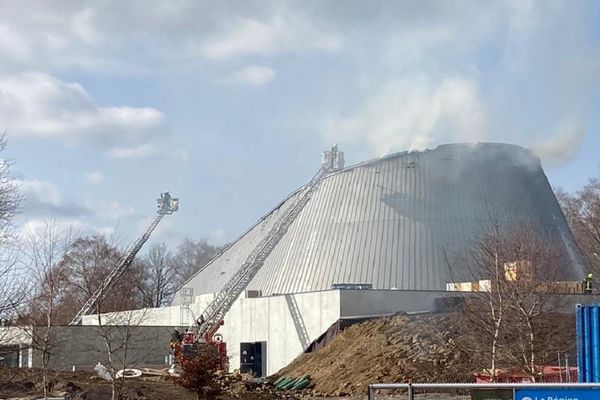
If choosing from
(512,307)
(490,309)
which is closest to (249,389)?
(490,309)

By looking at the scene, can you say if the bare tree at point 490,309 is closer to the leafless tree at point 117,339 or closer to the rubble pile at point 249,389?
the rubble pile at point 249,389

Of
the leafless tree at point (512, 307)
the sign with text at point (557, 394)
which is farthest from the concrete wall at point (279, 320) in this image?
the sign with text at point (557, 394)

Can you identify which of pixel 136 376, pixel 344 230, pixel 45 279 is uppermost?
pixel 344 230

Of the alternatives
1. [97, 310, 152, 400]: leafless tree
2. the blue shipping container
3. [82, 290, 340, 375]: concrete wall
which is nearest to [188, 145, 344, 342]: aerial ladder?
[82, 290, 340, 375]: concrete wall

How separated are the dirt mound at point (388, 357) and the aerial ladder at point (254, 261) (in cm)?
1019

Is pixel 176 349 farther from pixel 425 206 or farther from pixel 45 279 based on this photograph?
pixel 425 206

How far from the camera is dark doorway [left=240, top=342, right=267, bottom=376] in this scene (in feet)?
153

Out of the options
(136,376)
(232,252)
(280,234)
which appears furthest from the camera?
(232,252)

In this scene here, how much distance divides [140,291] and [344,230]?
5180 centimetres

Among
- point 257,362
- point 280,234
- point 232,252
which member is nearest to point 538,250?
point 257,362

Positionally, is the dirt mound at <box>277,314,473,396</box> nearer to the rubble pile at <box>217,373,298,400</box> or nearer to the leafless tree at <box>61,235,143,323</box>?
the rubble pile at <box>217,373,298,400</box>

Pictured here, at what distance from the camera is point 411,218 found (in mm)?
47906

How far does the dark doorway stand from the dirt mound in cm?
863

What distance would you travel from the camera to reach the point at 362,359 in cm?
3275
